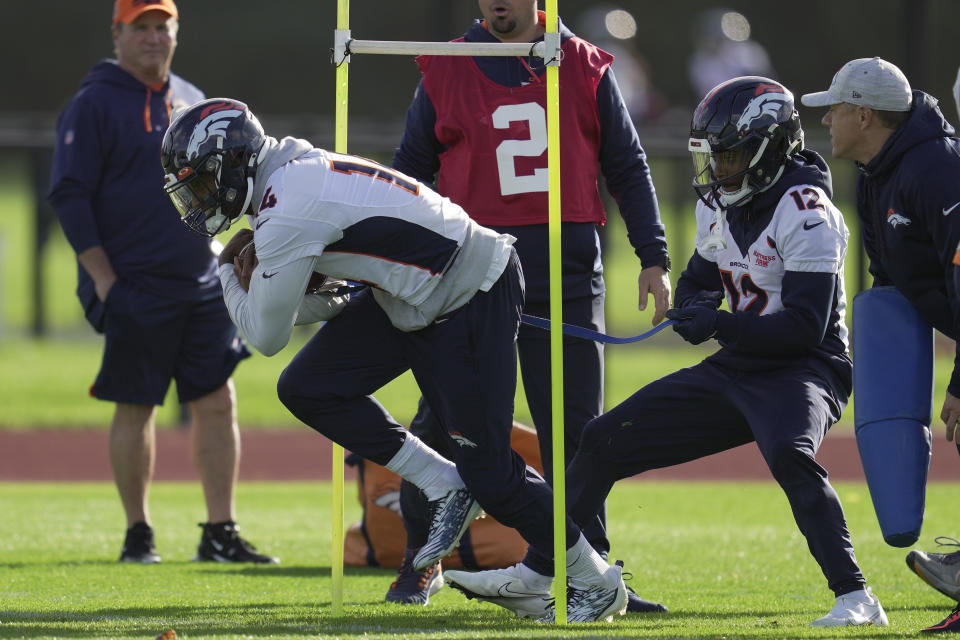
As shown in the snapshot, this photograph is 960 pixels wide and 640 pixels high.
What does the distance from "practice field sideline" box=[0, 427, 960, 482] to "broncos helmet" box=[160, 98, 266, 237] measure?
244 inches

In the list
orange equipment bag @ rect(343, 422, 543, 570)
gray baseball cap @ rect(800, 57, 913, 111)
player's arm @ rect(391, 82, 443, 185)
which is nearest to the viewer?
gray baseball cap @ rect(800, 57, 913, 111)

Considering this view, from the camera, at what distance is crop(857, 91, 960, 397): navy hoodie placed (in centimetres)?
473

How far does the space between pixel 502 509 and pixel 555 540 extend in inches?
8.0

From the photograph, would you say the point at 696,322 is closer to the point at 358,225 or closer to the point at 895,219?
the point at 895,219

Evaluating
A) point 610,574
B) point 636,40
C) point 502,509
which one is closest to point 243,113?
point 502,509

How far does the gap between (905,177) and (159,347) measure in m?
3.75

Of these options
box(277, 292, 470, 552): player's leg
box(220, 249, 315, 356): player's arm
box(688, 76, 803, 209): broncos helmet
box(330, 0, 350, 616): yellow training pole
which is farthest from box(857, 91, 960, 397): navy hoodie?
box(220, 249, 315, 356): player's arm

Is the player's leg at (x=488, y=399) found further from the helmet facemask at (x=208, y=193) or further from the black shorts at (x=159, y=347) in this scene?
the black shorts at (x=159, y=347)

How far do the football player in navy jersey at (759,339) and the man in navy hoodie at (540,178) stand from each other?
343 mm

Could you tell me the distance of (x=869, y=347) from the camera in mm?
5109

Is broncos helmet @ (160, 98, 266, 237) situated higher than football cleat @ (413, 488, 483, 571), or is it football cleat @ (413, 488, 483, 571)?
broncos helmet @ (160, 98, 266, 237)

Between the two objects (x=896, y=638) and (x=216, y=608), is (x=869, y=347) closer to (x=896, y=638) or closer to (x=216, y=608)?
(x=896, y=638)

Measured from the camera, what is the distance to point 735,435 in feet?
17.2

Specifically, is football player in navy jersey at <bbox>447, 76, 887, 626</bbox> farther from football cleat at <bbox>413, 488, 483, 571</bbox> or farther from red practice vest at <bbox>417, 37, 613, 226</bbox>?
red practice vest at <bbox>417, 37, 613, 226</bbox>
